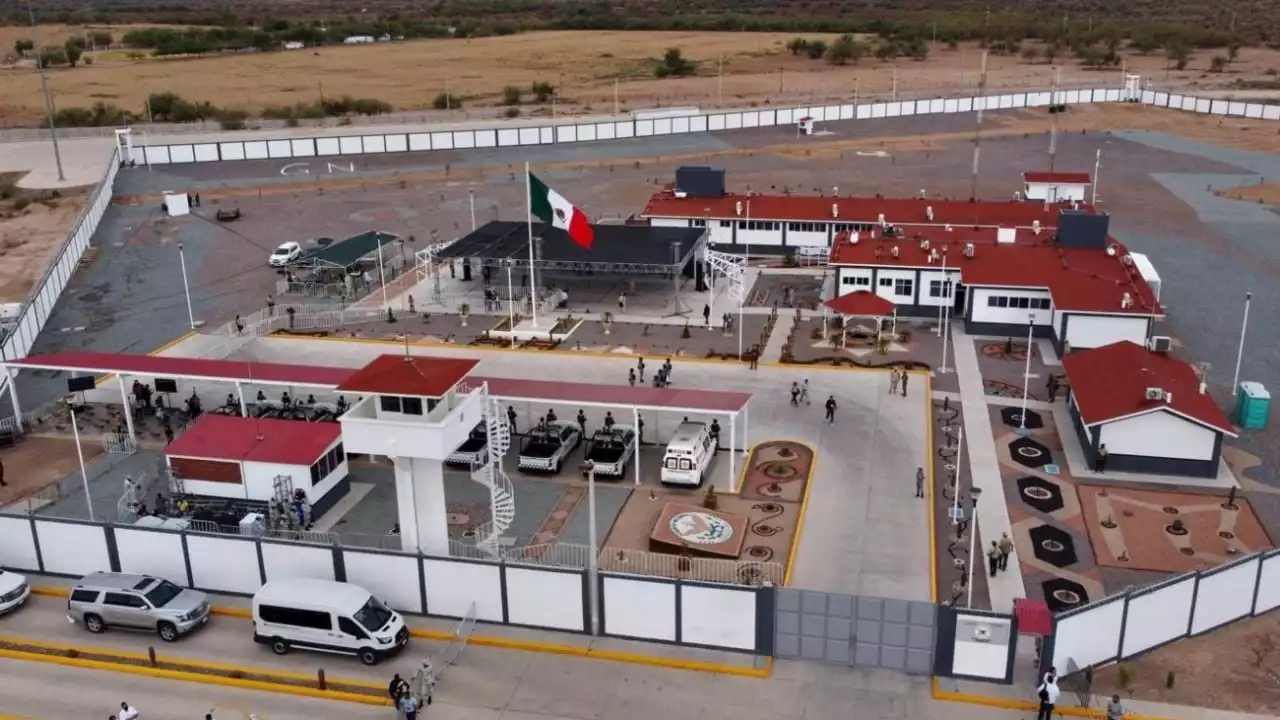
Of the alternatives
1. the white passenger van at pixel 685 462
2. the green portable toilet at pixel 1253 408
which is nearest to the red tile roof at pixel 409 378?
the white passenger van at pixel 685 462

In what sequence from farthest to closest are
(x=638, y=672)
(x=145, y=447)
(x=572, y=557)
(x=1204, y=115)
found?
(x=1204, y=115) → (x=145, y=447) → (x=572, y=557) → (x=638, y=672)

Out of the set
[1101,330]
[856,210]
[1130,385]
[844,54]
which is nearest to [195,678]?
[1130,385]

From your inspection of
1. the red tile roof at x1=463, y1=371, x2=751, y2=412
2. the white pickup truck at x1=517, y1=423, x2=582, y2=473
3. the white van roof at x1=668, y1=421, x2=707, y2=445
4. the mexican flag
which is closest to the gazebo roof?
the mexican flag

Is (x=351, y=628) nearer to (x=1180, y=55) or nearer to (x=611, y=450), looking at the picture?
(x=611, y=450)

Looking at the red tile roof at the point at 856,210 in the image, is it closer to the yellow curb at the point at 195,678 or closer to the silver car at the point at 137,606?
the silver car at the point at 137,606

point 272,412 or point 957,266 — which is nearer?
point 272,412

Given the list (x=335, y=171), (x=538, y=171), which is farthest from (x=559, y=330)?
(x=335, y=171)

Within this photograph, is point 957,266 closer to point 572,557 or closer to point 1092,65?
point 572,557
